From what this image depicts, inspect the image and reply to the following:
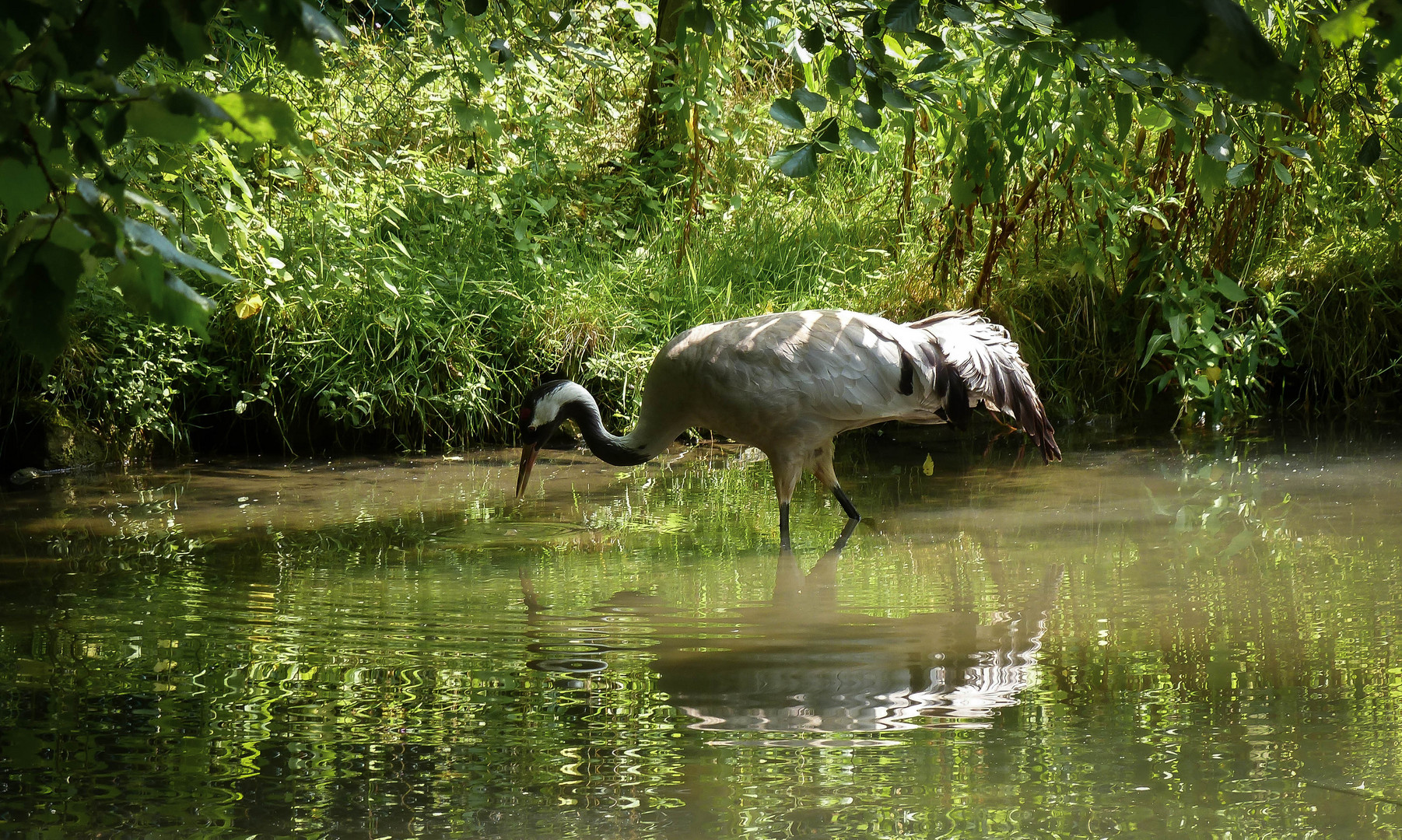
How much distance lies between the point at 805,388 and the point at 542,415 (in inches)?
50.0

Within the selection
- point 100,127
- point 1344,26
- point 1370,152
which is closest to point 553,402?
point 1370,152

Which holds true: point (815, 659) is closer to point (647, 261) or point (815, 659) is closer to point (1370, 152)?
point (1370, 152)

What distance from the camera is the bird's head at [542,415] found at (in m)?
5.58

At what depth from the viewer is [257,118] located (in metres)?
1.12

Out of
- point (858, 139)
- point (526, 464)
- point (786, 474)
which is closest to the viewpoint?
point (858, 139)

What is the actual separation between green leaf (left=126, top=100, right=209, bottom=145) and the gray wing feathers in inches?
174

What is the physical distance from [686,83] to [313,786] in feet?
9.94

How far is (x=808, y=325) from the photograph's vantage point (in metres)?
5.13

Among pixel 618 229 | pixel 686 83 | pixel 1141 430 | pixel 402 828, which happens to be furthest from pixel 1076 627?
pixel 618 229

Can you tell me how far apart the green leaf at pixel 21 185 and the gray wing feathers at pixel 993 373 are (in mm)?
4432

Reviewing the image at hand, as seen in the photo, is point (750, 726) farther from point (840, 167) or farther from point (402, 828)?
point (840, 167)

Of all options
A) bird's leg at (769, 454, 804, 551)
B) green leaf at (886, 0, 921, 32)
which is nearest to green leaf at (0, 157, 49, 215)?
green leaf at (886, 0, 921, 32)

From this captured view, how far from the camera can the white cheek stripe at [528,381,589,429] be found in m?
5.61

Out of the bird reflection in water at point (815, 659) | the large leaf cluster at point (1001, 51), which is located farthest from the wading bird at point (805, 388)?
the bird reflection in water at point (815, 659)
